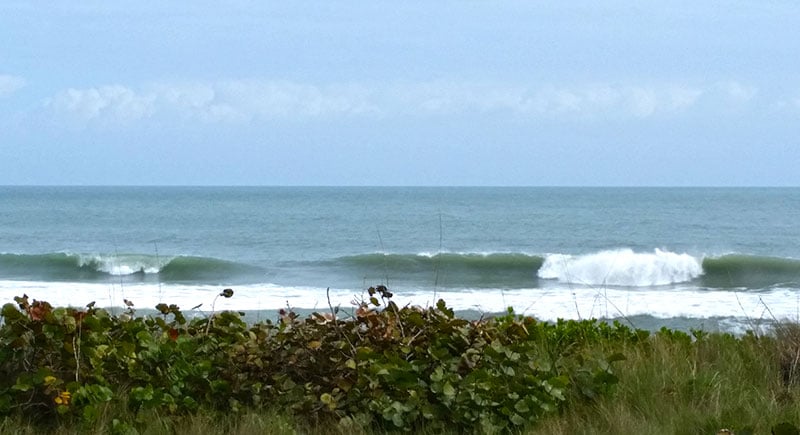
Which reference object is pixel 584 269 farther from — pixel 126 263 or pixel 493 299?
pixel 126 263

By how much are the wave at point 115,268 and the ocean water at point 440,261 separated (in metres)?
0.07

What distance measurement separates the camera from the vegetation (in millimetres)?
4727

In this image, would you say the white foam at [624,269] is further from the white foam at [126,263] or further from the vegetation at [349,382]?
the vegetation at [349,382]

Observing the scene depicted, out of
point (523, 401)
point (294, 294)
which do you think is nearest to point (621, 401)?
point (523, 401)

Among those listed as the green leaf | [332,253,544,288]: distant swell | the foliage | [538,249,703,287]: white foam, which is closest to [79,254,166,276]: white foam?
[332,253,544,288]: distant swell

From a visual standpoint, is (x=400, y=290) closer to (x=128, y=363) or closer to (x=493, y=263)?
(x=493, y=263)

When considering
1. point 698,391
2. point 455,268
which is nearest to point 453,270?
point 455,268

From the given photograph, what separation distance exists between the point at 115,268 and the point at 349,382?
25030 millimetres

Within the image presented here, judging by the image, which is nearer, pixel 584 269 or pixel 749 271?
pixel 749 271

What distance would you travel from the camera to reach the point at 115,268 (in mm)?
28203

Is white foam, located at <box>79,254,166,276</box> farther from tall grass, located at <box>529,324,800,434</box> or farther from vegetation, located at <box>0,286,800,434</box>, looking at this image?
tall grass, located at <box>529,324,800,434</box>

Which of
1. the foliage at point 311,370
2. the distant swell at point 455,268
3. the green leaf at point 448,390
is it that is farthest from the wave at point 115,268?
the green leaf at point 448,390

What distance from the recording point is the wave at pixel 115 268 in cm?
2611

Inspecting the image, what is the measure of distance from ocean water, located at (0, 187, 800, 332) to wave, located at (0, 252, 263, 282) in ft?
0.22
